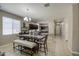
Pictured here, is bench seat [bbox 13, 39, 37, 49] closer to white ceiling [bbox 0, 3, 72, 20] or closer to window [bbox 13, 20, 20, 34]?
window [bbox 13, 20, 20, 34]

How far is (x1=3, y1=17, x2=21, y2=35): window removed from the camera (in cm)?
202

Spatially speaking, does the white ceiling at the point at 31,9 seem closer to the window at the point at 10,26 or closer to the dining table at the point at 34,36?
the window at the point at 10,26

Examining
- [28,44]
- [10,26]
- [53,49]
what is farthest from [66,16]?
[10,26]

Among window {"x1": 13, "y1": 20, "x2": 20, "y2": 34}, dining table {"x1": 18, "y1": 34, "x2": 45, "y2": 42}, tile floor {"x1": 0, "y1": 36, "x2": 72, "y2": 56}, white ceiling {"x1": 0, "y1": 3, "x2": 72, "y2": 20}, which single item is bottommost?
tile floor {"x1": 0, "y1": 36, "x2": 72, "y2": 56}

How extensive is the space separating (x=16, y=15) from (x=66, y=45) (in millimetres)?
1086

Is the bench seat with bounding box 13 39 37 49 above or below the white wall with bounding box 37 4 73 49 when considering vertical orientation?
below

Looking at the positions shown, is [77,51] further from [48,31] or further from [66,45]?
[48,31]

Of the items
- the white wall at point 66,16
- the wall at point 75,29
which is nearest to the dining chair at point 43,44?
the white wall at point 66,16

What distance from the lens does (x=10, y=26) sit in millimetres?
2025

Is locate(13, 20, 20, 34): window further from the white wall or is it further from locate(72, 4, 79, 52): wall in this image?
locate(72, 4, 79, 52): wall

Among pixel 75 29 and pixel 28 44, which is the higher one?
pixel 75 29

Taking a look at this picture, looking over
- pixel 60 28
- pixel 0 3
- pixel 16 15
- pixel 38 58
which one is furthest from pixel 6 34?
pixel 60 28

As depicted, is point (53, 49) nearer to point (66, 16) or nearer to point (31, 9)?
point (66, 16)

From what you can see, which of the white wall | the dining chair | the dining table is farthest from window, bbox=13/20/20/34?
the white wall
